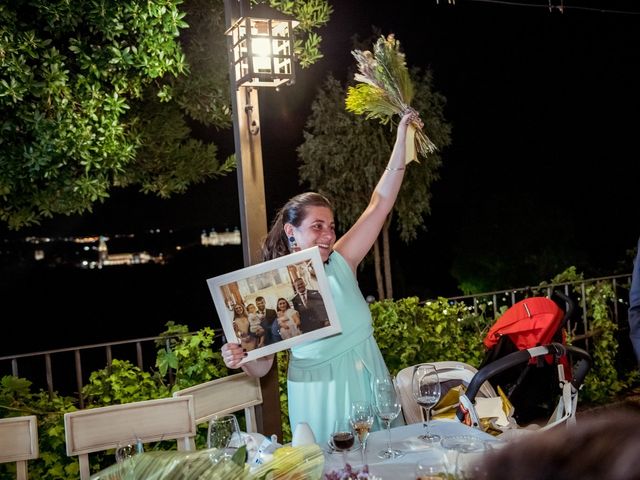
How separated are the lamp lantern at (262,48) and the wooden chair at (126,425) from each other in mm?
1559

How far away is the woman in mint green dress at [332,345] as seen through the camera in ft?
9.64

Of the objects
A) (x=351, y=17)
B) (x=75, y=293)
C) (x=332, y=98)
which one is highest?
(x=351, y=17)

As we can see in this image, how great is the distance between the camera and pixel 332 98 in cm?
1389

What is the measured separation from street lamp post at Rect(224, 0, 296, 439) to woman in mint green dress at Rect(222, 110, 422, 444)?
436mm

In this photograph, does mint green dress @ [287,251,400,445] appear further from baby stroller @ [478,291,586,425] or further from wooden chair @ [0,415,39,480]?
wooden chair @ [0,415,39,480]

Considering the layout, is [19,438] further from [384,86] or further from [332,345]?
[384,86]

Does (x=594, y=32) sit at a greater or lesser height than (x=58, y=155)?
greater

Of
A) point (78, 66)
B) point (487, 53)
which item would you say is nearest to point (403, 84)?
point (78, 66)

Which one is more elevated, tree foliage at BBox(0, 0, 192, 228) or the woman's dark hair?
tree foliage at BBox(0, 0, 192, 228)

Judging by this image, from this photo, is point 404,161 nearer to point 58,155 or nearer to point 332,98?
point 58,155

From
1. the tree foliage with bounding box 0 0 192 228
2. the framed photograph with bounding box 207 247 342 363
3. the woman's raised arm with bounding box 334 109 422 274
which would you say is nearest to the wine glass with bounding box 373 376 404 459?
the framed photograph with bounding box 207 247 342 363

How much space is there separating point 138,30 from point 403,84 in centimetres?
189

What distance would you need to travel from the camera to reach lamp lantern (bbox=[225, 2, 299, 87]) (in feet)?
10.9

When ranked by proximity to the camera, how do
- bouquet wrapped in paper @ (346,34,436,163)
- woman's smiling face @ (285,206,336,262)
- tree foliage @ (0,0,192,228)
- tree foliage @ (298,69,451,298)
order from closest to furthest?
1. woman's smiling face @ (285,206,336,262)
2. bouquet wrapped in paper @ (346,34,436,163)
3. tree foliage @ (0,0,192,228)
4. tree foliage @ (298,69,451,298)
